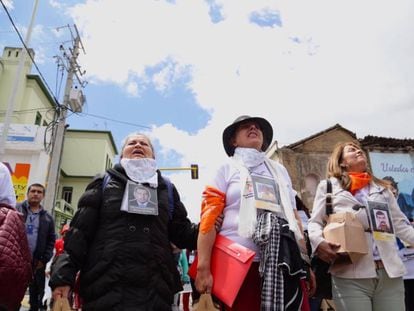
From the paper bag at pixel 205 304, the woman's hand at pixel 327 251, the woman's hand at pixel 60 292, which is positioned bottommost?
the paper bag at pixel 205 304

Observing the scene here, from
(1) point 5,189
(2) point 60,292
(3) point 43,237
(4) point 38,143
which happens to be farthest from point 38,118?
(2) point 60,292

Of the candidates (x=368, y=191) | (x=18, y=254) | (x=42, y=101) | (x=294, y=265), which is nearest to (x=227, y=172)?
(x=294, y=265)

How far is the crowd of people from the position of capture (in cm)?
204

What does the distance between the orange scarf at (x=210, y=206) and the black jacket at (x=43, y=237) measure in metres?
4.45

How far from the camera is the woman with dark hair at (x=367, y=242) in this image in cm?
244

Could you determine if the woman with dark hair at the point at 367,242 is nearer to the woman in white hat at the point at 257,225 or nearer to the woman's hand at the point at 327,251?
the woman's hand at the point at 327,251

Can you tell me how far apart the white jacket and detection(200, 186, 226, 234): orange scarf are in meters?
0.83

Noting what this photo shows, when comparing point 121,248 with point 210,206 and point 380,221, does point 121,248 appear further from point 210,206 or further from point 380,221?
point 380,221

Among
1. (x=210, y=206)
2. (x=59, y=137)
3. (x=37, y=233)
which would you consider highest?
(x=59, y=137)

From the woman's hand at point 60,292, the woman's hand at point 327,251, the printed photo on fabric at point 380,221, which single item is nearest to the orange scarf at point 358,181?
the printed photo on fabric at point 380,221

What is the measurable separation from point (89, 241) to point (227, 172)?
3.52 ft

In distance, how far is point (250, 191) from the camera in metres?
2.36

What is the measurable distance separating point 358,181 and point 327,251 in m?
0.71

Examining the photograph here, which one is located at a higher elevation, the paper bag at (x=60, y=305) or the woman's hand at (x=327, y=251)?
the woman's hand at (x=327, y=251)
